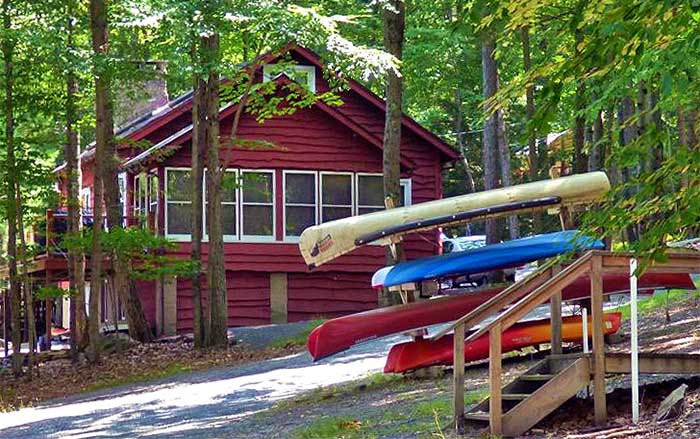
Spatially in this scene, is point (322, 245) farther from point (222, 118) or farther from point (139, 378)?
point (222, 118)

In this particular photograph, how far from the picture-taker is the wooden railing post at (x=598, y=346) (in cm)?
948

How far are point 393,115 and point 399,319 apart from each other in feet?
28.2

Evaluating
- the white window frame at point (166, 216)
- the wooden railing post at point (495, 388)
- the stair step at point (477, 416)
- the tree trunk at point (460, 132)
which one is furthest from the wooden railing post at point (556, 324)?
the tree trunk at point (460, 132)

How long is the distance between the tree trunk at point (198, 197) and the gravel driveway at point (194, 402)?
10.6ft

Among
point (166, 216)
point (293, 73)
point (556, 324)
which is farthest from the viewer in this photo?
point (166, 216)

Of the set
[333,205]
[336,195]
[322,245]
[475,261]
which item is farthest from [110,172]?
[475,261]

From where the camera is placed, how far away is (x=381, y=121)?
3066cm

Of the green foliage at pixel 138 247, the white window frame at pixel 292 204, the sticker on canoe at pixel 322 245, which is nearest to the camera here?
the sticker on canoe at pixel 322 245

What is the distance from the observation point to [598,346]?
9.58 m

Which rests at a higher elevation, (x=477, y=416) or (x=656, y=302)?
(x=656, y=302)

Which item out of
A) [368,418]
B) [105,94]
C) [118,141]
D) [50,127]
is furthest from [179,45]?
[368,418]

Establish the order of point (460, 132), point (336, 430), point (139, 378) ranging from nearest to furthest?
point (336, 430)
point (139, 378)
point (460, 132)

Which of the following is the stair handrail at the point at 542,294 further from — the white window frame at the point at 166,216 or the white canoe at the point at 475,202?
the white window frame at the point at 166,216

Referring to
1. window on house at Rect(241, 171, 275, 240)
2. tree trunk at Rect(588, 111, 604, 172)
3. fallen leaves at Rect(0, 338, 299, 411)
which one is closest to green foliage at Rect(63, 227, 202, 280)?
fallen leaves at Rect(0, 338, 299, 411)
